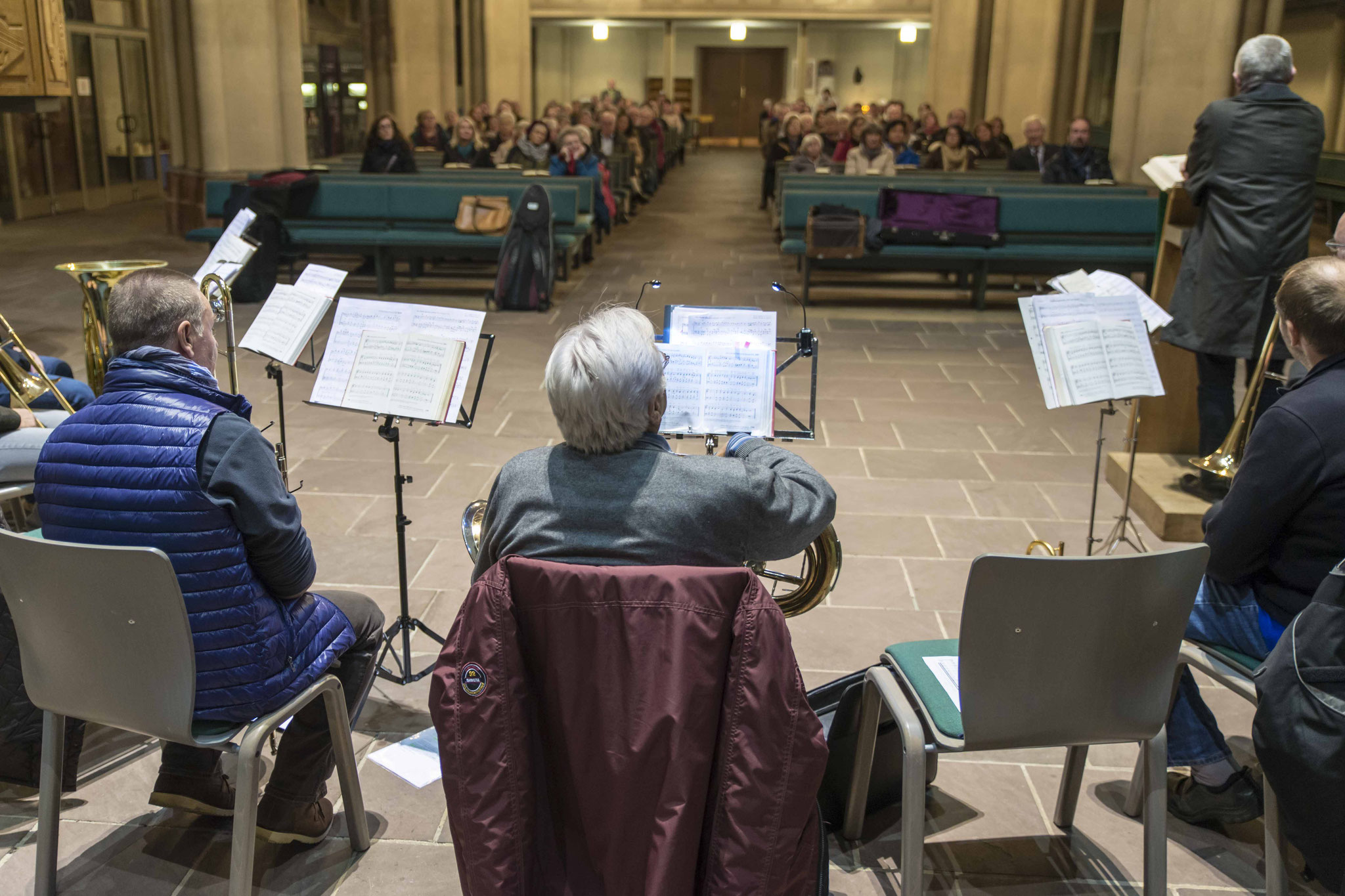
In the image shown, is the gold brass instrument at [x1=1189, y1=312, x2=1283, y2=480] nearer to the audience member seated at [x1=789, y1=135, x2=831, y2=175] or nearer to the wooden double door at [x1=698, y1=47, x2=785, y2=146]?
the audience member seated at [x1=789, y1=135, x2=831, y2=175]

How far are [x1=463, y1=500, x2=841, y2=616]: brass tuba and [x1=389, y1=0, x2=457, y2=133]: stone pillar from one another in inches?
593

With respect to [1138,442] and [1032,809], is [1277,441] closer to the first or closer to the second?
[1032,809]

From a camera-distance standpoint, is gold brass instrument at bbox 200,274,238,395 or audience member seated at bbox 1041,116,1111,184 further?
audience member seated at bbox 1041,116,1111,184

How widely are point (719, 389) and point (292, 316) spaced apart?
1.29m

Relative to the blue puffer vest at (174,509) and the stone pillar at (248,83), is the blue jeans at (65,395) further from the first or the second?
the stone pillar at (248,83)

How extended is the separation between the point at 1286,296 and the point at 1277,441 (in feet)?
1.28

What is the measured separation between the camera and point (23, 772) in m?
2.73

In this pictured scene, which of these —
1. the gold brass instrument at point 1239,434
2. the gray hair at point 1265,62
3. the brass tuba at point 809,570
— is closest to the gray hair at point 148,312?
the brass tuba at point 809,570

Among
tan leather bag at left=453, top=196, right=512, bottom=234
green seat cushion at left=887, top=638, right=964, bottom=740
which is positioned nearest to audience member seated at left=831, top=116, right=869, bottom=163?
tan leather bag at left=453, top=196, right=512, bottom=234

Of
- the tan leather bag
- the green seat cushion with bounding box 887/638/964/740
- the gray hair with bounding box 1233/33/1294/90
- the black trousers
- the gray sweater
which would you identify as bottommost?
the black trousers

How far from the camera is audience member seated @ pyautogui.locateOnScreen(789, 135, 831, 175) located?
11.2 m

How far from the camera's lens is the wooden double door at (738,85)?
30.0 meters

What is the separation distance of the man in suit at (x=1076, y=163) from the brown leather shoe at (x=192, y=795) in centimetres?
968

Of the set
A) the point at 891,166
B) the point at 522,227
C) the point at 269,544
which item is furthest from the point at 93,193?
the point at 269,544
